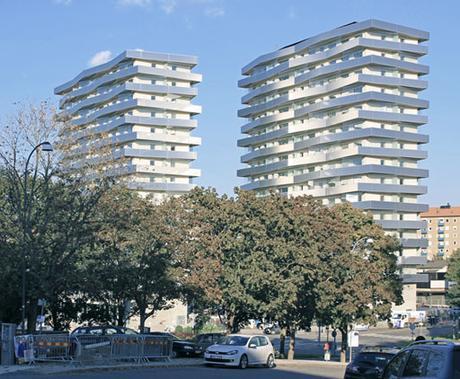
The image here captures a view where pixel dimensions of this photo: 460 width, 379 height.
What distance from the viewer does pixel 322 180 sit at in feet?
384

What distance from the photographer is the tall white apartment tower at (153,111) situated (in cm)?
12156

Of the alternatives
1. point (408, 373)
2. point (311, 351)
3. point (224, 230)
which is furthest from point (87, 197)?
point (311, 351)

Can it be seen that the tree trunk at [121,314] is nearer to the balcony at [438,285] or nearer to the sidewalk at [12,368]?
the sidewalk at [12,368]

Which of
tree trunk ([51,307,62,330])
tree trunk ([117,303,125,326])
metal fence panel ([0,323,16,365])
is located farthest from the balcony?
metal fence panel ([0,323,16,365])

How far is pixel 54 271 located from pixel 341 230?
18248 millimetres

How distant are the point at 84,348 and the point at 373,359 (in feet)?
38.2

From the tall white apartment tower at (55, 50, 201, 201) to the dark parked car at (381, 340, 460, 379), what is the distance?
10652cm

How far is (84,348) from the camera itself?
30094 millimetres

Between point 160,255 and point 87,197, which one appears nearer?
point 87,197

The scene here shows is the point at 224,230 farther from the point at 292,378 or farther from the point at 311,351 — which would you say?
the point at 311,351

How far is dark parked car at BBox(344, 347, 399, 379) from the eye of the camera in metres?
24.8

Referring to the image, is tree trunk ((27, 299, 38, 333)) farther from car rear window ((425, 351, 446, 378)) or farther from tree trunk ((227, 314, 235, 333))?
car rear window ((425, 351, 446, 378))

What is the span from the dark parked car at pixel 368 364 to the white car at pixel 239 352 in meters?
7.35

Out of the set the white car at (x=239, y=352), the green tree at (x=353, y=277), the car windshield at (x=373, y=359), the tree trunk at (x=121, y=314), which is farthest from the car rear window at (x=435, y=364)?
the tree trunk at (x=121, y=314)
